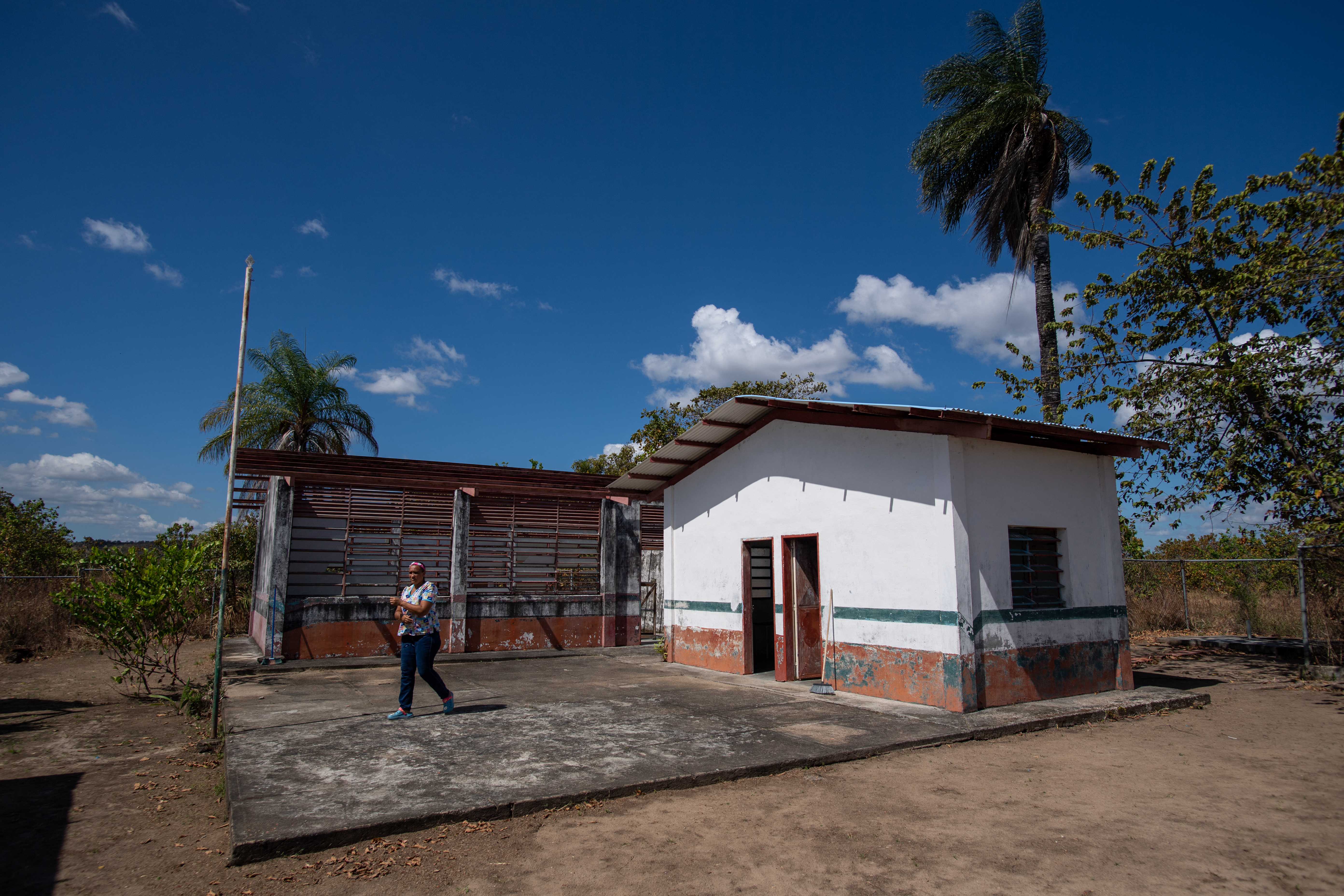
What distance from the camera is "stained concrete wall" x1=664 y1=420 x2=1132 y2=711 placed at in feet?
27.2

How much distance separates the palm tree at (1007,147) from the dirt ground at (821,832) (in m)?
10.8

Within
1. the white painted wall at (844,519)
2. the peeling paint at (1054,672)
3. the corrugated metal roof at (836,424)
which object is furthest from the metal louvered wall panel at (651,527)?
the peeling paint at (1054,672)

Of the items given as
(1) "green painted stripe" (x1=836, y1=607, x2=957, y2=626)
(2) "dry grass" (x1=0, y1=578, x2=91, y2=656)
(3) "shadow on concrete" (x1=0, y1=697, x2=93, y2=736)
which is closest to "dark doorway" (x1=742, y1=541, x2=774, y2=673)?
(1) "green painted stripe" (x1=836, y1=607, x2=957, y2=626)

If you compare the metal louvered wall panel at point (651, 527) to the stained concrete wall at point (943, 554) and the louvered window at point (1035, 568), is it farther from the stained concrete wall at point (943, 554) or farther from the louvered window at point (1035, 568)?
the louvered window at point (1035, 568)

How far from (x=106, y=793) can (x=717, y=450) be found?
8671 millimetres

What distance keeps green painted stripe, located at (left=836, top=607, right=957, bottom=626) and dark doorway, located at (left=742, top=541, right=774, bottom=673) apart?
180 cm

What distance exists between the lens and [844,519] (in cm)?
953

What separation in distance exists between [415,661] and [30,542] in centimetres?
1808

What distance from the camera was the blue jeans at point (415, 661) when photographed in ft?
25.3

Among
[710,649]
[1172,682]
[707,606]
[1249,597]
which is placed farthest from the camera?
[1249,597]

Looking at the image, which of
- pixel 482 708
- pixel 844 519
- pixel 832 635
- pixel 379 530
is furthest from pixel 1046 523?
pixel 379 530

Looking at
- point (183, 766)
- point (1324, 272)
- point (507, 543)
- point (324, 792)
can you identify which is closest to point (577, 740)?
point (324, 792)

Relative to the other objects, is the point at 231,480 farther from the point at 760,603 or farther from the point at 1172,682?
the point at 1172,682

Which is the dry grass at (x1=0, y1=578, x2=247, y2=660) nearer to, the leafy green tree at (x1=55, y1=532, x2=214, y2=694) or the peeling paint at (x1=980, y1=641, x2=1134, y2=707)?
the leafy green tree at (x1=55, y1=532, x2=214, y2=694)
